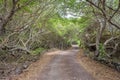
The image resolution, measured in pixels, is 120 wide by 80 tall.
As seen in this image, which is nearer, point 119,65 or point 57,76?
point 57,76

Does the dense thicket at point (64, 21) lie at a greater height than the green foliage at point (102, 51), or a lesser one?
greater

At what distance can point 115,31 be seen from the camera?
21.8 meters

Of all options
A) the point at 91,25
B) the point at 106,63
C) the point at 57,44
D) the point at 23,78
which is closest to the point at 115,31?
the point at 106,63

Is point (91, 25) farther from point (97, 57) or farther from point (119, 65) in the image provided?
point (119, 65)

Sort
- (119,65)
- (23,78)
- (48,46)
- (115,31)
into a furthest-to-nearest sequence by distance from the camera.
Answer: (48,46)
(115,31)
(119,65)
(23,78)

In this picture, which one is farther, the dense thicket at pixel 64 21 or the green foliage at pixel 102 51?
the green foliage at pixel 102 51

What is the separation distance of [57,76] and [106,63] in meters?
6.87

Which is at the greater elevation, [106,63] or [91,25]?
[91,25]

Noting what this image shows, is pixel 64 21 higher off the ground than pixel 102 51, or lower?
higher

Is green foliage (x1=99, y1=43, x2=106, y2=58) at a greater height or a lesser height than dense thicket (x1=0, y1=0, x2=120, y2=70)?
lesser

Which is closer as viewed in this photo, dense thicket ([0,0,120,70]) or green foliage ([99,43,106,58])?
dense thicket ([0,0,120,70])

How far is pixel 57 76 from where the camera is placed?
1322 cm

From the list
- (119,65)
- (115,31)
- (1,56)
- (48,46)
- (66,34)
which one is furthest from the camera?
(66,34)

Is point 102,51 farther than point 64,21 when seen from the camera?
No
